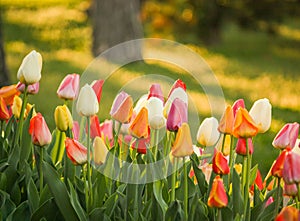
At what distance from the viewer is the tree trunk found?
10719 millimetres

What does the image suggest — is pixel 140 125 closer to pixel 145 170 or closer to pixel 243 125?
pixel 145 170

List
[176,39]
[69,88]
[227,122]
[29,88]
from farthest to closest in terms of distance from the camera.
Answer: [176,39]
[29,88]
[69,88]
[227,122]

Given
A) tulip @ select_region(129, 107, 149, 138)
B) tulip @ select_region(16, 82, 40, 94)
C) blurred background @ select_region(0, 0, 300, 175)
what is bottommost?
tulip @ select_region(129, 107, 149, 138)

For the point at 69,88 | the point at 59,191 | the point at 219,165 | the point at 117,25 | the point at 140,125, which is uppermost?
the point at 117,25

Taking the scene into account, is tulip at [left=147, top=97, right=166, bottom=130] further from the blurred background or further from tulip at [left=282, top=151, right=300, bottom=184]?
the blurred background

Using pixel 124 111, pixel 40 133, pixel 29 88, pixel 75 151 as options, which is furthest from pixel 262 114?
pixel 29 88

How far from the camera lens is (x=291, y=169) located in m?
2.44

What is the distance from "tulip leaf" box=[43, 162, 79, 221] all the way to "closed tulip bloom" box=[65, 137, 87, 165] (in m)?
0.07

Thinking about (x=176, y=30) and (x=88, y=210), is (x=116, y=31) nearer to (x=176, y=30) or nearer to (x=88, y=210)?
(x=176, y=30)

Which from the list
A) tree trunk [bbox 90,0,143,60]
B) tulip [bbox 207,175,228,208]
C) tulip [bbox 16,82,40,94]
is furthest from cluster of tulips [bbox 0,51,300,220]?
tree trunk [bbox 90,0,143,60]

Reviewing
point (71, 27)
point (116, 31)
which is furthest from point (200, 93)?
point (71, 27)

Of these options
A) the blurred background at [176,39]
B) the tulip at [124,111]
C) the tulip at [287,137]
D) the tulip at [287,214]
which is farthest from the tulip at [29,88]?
the blurred background at [176,39]

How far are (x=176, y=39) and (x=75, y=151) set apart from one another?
11256 mm

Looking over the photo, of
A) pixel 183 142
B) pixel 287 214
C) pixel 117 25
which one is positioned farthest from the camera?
pixel 117 25
